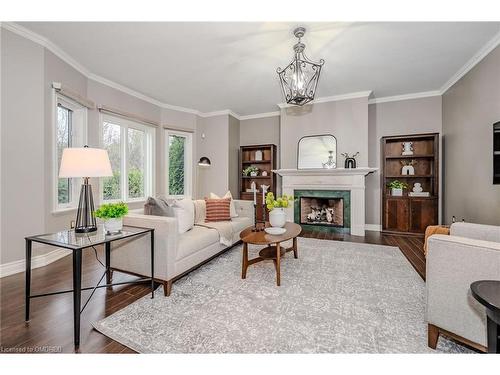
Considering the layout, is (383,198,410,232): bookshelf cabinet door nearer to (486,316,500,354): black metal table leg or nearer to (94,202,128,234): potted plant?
(486,316,500,354): black metal table leg

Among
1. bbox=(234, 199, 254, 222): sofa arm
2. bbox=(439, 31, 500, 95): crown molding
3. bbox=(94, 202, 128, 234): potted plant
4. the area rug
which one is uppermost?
bbox=(439, 31, 500, 95): crown molding

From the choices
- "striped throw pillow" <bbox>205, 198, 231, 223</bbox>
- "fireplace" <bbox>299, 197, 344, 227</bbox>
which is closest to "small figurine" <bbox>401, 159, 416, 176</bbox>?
"fireplace" <bbox>299, 197, 344, 227</bbox>

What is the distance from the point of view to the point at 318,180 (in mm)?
4594

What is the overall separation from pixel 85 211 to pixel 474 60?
5104 millimetres

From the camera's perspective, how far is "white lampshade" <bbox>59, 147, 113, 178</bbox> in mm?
1756

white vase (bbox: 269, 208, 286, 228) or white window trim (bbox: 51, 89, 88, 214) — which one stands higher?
white window trim (bbox: 51, 89, 88, 214)

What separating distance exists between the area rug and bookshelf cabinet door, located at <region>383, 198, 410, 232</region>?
6.14ft

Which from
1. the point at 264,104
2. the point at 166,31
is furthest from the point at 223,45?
the point at 264,104

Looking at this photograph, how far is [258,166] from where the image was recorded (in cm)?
584

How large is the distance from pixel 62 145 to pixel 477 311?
4.63 m

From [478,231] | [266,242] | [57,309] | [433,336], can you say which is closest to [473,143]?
[478,231]

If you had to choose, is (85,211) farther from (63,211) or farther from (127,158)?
(127,158)

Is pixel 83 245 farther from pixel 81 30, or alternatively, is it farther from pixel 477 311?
pixel 81 30
